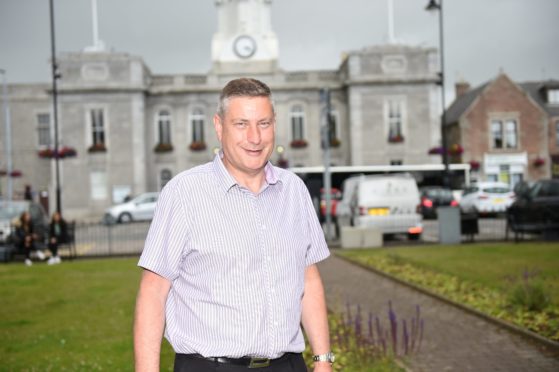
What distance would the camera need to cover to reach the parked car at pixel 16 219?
2032 cm

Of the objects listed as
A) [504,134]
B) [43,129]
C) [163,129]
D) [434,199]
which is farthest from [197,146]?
[504,134]

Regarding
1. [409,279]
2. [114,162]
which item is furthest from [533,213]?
[114,162]

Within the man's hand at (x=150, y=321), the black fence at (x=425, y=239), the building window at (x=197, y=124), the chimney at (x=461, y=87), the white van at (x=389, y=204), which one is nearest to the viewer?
the man's hand at (x=150, y=321)

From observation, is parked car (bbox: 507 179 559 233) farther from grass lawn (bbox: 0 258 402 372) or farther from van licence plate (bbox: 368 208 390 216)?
grass lawn (bbox: 0 258 402 372)

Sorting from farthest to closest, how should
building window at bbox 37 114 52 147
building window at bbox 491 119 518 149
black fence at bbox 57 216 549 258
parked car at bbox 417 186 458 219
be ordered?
building window at bbox 37 114 52 147 < building window at bbox 491 119 518 149 < parked car at bbox 417 186 458 219 < black fence at bbox 57 216 549 258

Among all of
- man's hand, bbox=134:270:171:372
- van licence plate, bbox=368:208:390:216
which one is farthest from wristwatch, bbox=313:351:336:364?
van licence plate, bbox=368:208:390:216

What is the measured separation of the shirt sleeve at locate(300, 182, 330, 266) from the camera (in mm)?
3191

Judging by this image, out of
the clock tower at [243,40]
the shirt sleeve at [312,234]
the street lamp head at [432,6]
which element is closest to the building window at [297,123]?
the clock tower at [243,40]

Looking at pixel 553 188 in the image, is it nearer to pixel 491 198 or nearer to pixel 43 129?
pixel 491 198

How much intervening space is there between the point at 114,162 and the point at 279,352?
44.6 meters

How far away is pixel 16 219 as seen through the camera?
21062 millimetres

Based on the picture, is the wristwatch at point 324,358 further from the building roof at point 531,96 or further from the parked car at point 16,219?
the building roof at point 531,96

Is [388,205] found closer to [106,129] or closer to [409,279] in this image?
[409,279]

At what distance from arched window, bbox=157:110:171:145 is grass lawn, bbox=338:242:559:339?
1241 inches
